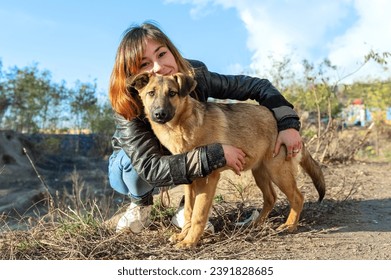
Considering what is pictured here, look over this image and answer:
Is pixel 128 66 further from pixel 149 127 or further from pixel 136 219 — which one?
pixel 136 219

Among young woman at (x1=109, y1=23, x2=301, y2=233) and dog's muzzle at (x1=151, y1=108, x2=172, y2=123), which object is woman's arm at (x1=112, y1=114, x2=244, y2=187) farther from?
dog's muzzle at (x1=151, y1=108, x2=172, y2=123)

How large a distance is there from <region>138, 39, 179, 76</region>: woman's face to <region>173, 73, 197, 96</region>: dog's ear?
0.89ft

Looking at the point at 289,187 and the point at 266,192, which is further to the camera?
the point at 266,192

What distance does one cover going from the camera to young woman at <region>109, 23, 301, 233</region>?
12.5ft

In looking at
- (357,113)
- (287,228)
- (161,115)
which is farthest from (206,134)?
(357,113)

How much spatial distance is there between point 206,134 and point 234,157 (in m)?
0.36

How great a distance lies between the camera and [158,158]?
13.1ft

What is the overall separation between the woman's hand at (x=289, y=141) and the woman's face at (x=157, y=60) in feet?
4.03

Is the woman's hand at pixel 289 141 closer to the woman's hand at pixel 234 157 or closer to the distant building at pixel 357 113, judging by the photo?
the woman's hand at pixel 234 157

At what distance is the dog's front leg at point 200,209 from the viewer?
3.80m

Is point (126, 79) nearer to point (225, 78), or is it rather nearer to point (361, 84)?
point (225, 78)

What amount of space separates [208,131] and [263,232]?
1032mm

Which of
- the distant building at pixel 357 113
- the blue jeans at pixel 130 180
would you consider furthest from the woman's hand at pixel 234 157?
the distant building at pixel 357 113

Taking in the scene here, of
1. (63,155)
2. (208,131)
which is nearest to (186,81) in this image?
(208,131)
